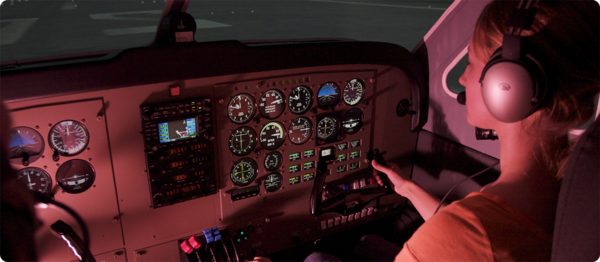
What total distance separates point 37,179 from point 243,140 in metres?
0.91

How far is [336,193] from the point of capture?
226 centimetres

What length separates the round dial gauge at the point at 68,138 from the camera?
1.57 m

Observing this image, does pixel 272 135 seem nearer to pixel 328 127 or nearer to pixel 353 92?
pixel 328 127

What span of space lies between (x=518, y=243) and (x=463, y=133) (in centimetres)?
157

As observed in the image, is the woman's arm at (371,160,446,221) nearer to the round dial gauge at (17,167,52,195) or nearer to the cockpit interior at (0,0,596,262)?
the cockpit interior at (0,0,596,262)

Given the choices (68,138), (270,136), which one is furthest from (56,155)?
(270,136)

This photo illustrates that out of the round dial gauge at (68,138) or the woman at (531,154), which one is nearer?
the woman at (531,154)

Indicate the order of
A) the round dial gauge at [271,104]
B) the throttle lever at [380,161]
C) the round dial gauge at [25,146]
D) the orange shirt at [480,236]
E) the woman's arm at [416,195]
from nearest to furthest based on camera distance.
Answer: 1. the orange shirt at [480,236]
2. the round dial gauge at [25,146]
3. the woman's arm at [416,195]
4. the round dial gauge at [271,104]
5. the throttle lever at [380,161]

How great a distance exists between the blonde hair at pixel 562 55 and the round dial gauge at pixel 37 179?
1739 mm

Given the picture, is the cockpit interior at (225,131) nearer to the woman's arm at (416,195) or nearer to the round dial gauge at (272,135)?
the round dial gauge at (272,135)

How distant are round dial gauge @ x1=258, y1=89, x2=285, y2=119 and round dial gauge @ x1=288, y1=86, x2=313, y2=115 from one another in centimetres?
5

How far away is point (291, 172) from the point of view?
7.24 ft

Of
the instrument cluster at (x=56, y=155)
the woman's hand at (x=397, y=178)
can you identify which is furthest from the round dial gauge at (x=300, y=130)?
the instrument cluster at (x=56, y=155)

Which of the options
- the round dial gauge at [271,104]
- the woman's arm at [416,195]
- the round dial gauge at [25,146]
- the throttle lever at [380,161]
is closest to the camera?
the round dial gauge at [25,146]
